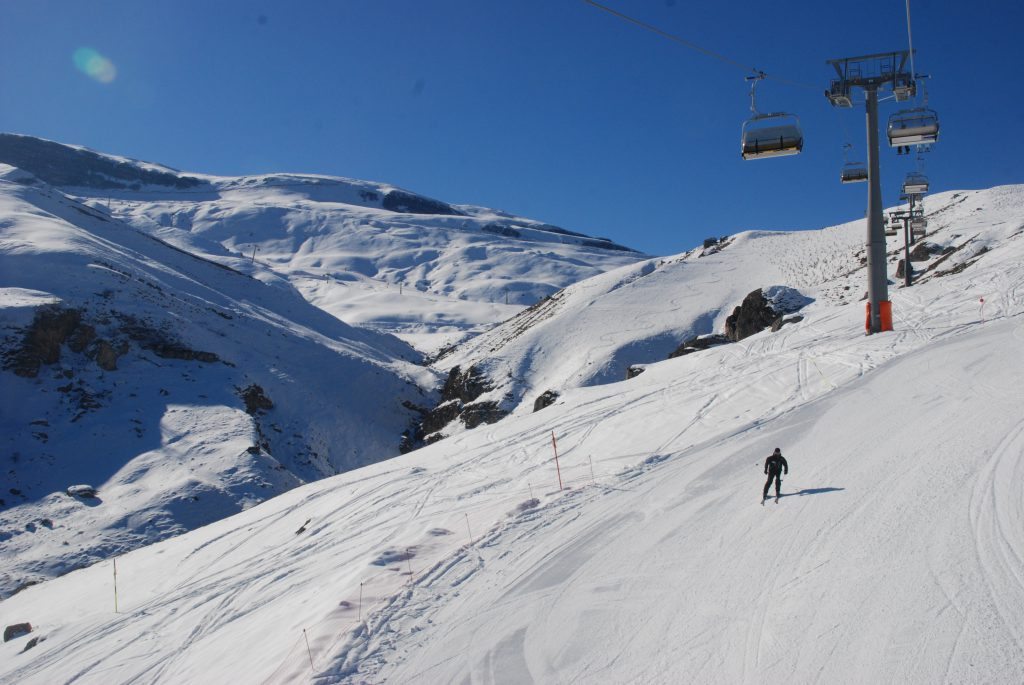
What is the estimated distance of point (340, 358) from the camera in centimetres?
5259

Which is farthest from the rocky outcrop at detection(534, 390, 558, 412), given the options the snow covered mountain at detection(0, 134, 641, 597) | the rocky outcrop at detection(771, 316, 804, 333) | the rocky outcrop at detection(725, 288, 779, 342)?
the rocky outcrop at detection(771, 316, 804, 333)

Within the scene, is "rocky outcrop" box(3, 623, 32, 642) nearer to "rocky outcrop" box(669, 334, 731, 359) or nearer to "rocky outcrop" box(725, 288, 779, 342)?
"rocky outcrop" box(669, 334, 731, 359)

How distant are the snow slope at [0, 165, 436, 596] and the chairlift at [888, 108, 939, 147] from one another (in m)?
28.6

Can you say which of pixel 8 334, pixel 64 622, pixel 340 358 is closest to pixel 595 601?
pixel 64 622

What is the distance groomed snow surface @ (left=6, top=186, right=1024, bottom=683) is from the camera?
782cm

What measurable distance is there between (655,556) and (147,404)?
111ft

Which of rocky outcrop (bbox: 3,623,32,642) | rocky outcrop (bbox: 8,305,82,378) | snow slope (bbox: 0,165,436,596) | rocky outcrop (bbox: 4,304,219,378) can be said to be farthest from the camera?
rocky outcrop (bbox: 4,304,219,378)

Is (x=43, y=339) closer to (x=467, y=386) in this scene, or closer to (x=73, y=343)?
(x=73, y=343)

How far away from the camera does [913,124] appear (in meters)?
20.4

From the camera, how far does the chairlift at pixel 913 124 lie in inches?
803

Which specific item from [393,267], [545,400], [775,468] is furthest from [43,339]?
[393,267]

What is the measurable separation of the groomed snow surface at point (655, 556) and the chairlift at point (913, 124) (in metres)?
6.40

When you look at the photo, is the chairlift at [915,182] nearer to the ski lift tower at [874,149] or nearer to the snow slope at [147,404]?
the ski lift tower at [874,149]

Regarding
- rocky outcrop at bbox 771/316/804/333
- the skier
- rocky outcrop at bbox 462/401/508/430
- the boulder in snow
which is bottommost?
the boulder in snow
